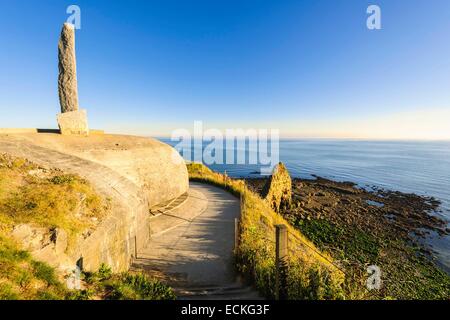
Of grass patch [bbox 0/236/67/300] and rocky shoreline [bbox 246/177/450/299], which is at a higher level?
grass patch [bbox 0/236/67/300]

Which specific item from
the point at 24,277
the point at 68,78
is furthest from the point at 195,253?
the point at 68,78

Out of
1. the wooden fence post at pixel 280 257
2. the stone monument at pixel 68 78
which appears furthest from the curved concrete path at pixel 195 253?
the stone monument at pixel 68 78

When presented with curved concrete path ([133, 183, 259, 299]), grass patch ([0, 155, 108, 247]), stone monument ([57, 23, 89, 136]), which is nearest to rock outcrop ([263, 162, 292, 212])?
curved concrete path ([133, 183, 259, 299])

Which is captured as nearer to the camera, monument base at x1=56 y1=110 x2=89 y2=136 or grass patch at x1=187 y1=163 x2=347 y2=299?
grass patch at x1=187 y1=163 x2=347 y2=299

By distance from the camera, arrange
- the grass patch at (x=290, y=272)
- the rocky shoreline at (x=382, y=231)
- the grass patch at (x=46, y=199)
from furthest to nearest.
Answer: the rocky shoreline at (x=382, y=231)
the grass patch at (x=46, y=199)
the grass patch at (x=290, y=272)

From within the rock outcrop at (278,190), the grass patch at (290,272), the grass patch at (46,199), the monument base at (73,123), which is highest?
the monument base at (73,123)

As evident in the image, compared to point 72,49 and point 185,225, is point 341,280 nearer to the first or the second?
point 185,225

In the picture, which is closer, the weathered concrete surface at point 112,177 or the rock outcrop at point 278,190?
the weathered concrete surface at point 112,177

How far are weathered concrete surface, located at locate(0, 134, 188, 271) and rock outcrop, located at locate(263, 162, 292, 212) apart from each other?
12238 mm

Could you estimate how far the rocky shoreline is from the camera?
15.3 m

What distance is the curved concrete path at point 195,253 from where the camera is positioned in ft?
23.8

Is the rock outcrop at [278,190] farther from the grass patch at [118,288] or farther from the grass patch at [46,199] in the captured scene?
the grass patch at [118,288]

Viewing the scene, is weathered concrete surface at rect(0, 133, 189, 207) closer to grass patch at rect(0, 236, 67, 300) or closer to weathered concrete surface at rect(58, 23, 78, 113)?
weathered concrete surface at rect(58, 23, 78, 113)
